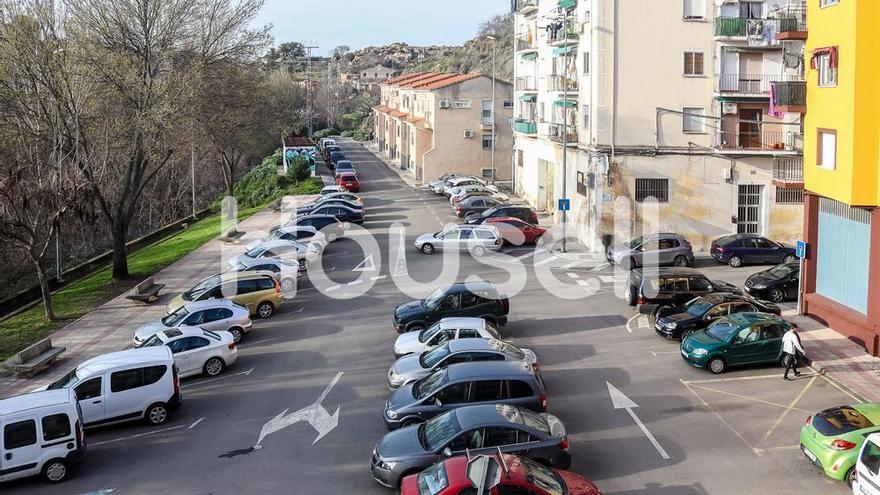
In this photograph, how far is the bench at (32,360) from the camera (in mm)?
21469

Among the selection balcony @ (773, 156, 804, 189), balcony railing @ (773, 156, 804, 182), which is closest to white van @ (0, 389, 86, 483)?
balcony @ (773, 156, 804, 189)

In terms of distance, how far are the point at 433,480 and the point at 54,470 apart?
7.65 metres

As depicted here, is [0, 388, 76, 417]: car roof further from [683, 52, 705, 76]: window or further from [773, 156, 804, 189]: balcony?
[683, 52, 705, 76]: window

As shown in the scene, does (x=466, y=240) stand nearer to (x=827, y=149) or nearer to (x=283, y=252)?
(x=283, y=252)

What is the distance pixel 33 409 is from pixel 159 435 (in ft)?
8.98

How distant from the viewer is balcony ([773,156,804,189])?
29141mm

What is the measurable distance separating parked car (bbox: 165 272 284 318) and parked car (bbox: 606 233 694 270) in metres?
13.9

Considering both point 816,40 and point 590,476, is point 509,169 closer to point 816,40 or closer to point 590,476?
point 816,40

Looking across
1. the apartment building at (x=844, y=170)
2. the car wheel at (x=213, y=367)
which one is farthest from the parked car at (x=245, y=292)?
the apartment building at (x=844, y=170)

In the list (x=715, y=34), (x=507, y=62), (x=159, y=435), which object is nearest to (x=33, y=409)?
(x=159, y=435)

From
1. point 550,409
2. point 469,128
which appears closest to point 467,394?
point 550,409

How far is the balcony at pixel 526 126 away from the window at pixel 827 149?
84.3 ft

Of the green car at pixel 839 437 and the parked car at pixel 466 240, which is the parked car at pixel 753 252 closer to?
the parked car at pixel 466 240

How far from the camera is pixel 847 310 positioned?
75.9 feet
